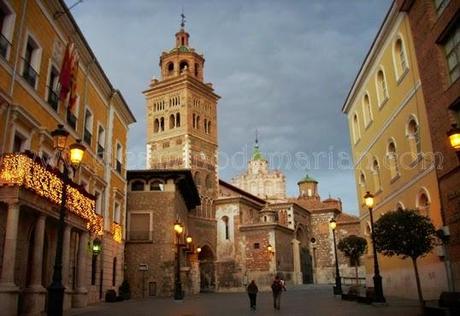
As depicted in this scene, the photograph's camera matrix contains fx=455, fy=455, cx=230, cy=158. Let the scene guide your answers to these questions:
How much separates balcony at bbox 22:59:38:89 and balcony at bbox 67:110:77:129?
140 inches

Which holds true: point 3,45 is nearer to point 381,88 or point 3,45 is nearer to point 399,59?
point 399,59

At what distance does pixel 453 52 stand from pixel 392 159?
8.00m

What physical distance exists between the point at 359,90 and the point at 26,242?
68.7ft

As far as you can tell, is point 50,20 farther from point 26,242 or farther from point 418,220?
point 418,220

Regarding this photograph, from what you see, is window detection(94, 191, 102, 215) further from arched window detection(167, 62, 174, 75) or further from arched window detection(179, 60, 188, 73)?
arched window detection(167, 62, 174, 75)

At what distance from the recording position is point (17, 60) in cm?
1523

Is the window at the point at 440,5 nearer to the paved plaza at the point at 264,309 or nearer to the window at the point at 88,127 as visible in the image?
the paved plaza at the point at 264,309

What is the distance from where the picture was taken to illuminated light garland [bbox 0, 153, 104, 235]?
13727mm

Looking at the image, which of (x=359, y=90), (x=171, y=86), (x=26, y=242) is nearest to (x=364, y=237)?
(x=359, y=90)

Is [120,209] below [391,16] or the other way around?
below

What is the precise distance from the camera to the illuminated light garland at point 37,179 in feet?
45.0

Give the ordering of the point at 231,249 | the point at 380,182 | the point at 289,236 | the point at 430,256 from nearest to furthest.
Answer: the point at 430,256 < the point at 380,182 < the point at 231,249 < the point at 289,236

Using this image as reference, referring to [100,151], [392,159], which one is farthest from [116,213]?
[392,159]

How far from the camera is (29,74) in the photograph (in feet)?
53.6
